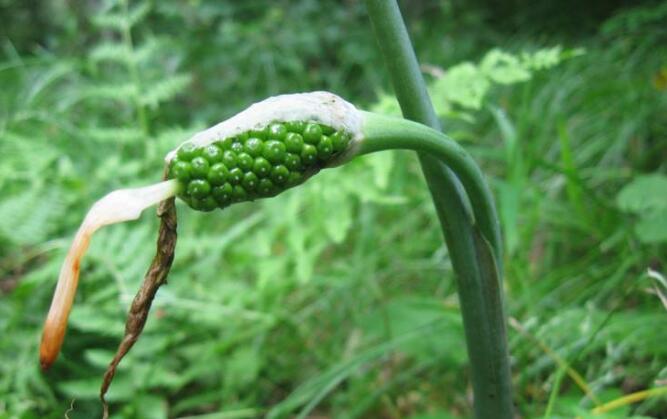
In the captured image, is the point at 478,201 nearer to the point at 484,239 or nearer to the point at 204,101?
the point at 484,239

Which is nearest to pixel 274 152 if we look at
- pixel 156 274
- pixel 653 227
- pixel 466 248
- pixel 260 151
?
pixel 260 151

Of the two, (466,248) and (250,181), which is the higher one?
(250,181)

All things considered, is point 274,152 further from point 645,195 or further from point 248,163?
point 645,195

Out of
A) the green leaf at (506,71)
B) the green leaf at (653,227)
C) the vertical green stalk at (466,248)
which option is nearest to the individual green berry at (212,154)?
the vertical green stalk at (466,248)

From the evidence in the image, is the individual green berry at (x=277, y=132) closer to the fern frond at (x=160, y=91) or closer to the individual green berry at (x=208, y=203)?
the individual green berry at (x=208, y=203)

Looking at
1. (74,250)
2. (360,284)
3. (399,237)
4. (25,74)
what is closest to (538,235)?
(399,237)
